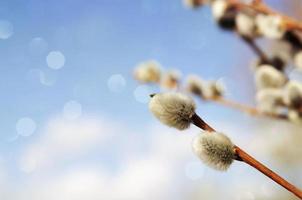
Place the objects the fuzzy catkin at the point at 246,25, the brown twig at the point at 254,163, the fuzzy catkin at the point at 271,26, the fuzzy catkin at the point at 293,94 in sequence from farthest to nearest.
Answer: the fuzzy catkin at the point at 246,25
the fuzzy catkin at the point at 271,26
the fuzzy catkin at the point at 293,94
the brown twig at the point at 254,163

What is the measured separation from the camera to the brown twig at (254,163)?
1219 mm

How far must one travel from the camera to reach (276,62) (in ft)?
9.29

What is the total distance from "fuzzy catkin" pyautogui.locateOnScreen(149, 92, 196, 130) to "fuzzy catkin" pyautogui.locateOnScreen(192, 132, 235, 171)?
52 mm

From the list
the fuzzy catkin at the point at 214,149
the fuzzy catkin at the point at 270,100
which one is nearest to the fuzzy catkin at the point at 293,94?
the fuzzy catkin at the point at 270,100

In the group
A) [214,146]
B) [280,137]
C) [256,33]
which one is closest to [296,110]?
[256,33]

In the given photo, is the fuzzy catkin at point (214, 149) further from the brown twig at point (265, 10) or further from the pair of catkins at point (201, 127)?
the brown twig at point (265, 10)

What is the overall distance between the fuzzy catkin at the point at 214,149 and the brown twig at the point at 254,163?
16 mm

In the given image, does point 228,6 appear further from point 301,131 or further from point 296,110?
point 301,131

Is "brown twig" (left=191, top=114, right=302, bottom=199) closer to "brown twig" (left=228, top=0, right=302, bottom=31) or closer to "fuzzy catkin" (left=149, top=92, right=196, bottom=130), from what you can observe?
"fuzzy catkin" (left=149, top=92, right=196, bottom=130)

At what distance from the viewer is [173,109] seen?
49.5 inches

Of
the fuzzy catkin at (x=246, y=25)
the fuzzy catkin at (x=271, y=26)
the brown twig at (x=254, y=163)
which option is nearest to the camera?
the brown twig at (x=254, y=163)

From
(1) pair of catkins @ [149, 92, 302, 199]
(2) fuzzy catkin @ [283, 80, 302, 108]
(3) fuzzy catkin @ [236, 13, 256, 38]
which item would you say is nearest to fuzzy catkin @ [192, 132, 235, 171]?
(1) pair of catkins @ [149, 92, 302, 199]

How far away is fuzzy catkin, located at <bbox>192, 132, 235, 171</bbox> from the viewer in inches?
50.0

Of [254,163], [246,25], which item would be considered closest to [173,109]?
[254,163]
